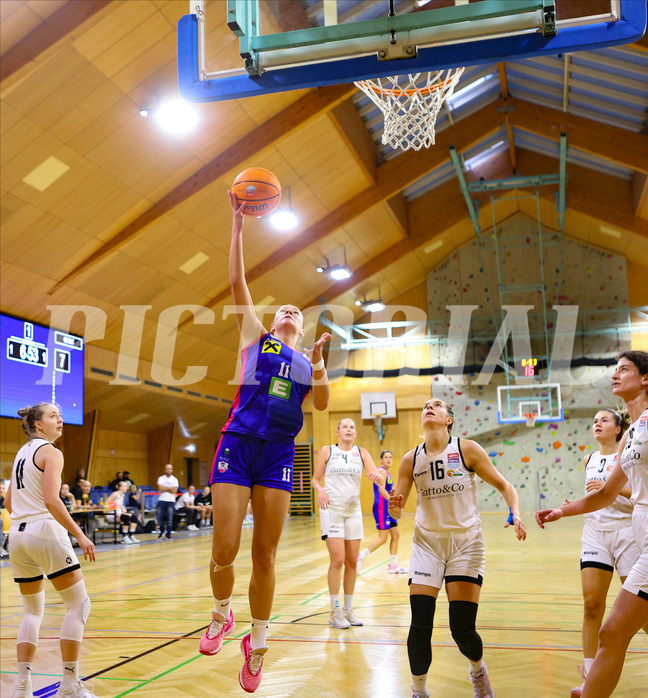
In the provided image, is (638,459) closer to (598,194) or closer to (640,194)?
(640,194)

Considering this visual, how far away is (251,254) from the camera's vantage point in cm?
1756

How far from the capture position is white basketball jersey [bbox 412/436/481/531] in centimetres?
446

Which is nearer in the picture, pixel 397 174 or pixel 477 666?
pixel 477 666

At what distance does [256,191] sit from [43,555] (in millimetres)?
2700

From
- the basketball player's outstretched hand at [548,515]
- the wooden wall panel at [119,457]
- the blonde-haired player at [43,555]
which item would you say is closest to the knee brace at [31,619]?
the blonde-haired player at [43,555]

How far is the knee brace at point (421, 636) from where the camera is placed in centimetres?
416

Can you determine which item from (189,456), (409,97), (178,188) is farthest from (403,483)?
(189,456)

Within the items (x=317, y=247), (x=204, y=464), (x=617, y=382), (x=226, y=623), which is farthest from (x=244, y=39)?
(x=204, y=464)

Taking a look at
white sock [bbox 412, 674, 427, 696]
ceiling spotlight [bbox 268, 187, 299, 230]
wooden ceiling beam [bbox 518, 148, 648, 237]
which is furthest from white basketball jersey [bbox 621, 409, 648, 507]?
wooden ceiling beam [bbox 518, 148, 648, 237]

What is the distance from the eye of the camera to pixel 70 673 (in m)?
4.35

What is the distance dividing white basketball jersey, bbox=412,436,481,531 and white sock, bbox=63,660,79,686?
2.38 metres

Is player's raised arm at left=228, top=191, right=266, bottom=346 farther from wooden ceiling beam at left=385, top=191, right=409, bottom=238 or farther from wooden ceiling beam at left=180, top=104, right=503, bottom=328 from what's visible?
wooden ceiling beam at left=385, top=191, right=409, bottom=238

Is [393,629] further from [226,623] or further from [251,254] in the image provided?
[251,254]

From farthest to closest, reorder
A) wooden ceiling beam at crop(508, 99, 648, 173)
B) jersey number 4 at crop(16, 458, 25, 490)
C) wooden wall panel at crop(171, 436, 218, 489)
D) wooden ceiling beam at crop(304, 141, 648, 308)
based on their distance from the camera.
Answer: wooden wall panel at crop(171, 436, 218, 489) < wooden ceiling beam at crop(304, 141, 648, 308) < wooden ceiling beam at crop(508, 99, 648, 173) < jersey number 4 at crop(16, 458, 25, 490)
